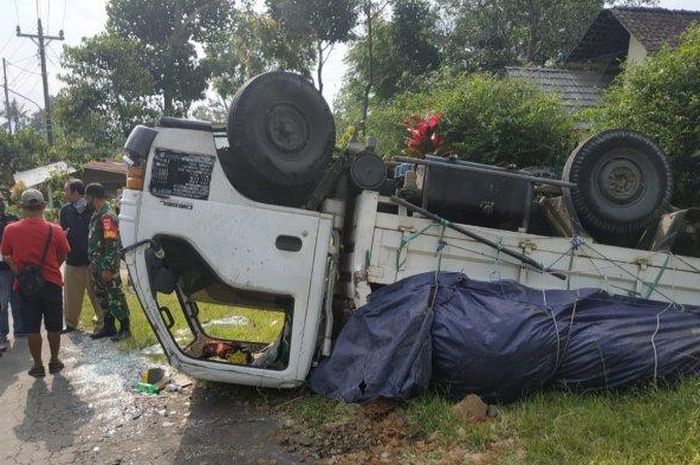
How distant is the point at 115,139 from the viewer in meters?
20.2

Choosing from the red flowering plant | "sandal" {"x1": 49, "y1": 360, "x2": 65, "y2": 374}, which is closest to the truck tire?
the red flowering plant

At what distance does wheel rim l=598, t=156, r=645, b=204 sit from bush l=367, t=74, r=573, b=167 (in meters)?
2.04

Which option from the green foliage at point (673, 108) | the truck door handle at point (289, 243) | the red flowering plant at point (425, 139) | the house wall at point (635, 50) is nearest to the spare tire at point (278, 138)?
the truck door handle at point (289, 243)

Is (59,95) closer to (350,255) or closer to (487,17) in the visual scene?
(487,17)

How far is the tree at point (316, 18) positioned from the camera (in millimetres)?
15805

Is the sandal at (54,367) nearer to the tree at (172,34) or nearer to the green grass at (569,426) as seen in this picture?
the green grass at (569,426)

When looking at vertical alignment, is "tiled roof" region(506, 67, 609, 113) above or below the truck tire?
above

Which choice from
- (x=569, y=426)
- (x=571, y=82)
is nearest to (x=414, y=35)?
(x=571, y=82)

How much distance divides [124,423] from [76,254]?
9.63ft

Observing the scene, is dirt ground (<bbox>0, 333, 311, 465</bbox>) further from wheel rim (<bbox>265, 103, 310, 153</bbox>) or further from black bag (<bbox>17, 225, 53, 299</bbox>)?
wheel rim (<bbox>265, 103, 310, 153</bbox>)

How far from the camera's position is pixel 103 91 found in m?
19.4

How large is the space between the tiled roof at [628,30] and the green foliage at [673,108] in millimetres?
8069

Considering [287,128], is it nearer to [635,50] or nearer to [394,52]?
[635,50]

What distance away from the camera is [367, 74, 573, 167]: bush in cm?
627
